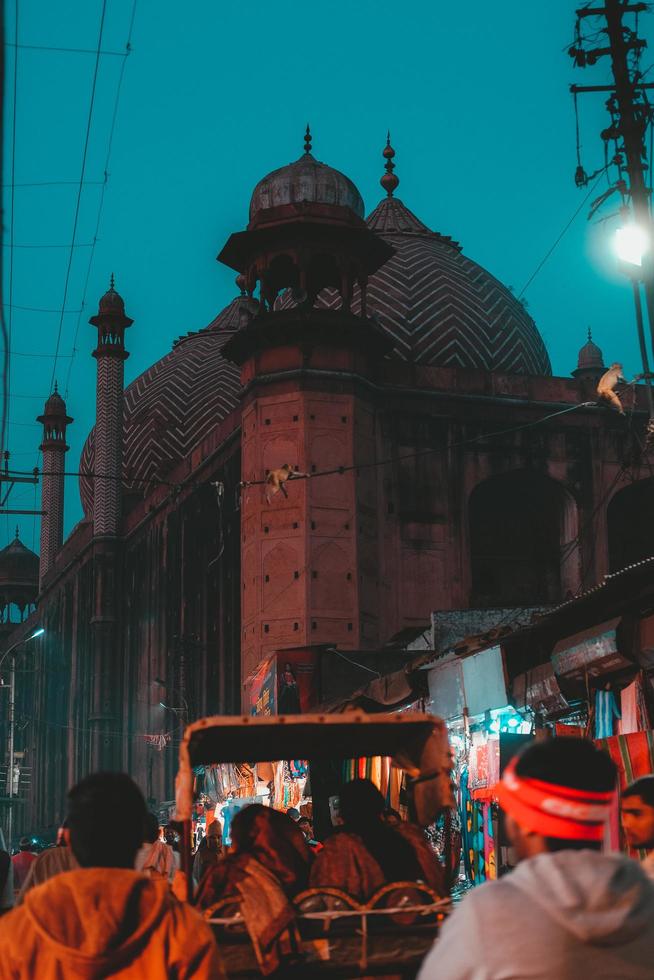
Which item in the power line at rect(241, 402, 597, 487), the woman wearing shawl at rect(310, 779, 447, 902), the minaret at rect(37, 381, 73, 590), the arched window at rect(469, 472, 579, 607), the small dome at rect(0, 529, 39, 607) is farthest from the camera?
the small dome at rect(0, 529, 39, 607)

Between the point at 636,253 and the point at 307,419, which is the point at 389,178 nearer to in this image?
the point at 307,419

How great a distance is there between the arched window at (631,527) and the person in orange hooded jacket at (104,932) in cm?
2484

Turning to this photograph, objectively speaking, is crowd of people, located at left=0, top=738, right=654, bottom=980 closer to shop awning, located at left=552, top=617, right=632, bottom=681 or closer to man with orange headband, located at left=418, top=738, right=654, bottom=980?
man with orange headband, located at left=418, top=738, right=654, bottom=980

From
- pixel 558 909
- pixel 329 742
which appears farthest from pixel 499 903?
pixel 329 742

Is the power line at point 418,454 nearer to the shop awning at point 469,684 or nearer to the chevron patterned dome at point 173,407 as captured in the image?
the shop awning at point 469,684

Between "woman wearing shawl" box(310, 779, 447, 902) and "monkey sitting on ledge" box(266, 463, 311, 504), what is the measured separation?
1539cm

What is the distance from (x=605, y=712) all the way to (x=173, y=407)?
2726 cm

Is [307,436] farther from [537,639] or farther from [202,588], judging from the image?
[537,639]

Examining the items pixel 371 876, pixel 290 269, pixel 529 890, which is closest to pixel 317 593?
pixel 290 269

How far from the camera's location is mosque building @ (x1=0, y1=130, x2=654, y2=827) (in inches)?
908

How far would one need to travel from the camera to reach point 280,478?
21.5 m

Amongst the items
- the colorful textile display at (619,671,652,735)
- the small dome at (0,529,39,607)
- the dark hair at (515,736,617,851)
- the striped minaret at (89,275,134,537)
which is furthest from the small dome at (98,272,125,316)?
the dark hair at (515,736,617,851)

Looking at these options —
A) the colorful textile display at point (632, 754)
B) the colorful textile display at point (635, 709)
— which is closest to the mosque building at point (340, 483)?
the colorful textile display at point (635, 709)

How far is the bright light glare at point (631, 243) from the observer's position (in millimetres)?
11516
